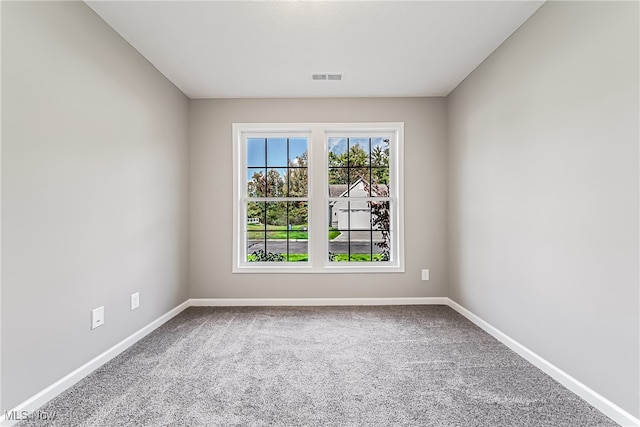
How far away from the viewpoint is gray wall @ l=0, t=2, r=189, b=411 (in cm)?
161

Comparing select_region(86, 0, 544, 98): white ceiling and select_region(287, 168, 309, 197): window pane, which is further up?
select_region(86, 0, 544, 98): white ceiling

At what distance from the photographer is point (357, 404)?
1771 mm

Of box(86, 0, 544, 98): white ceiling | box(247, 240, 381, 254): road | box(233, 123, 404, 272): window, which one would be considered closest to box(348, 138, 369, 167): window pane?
box(233, 123, 404, 272): window

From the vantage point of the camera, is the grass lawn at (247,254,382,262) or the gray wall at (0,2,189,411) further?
the grass lawn at (247,254,382,262)

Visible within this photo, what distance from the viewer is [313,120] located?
3682mm

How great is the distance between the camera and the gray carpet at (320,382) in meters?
1.66

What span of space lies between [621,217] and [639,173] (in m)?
0.23

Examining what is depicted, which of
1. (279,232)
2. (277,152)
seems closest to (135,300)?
(279,232)

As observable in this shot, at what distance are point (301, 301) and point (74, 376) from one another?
7.08 ft

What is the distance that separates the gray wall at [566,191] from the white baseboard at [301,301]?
2.79 feet

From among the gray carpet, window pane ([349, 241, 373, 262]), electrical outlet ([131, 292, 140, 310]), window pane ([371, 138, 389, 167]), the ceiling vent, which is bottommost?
the gray carpet

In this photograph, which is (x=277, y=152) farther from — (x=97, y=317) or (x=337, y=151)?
(x=97, y=317)

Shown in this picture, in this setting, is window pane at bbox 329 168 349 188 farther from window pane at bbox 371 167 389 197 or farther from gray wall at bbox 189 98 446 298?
gray wall at bbox 189 98 446 298

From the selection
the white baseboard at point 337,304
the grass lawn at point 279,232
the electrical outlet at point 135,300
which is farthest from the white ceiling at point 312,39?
the white baseboard at point 337,304
